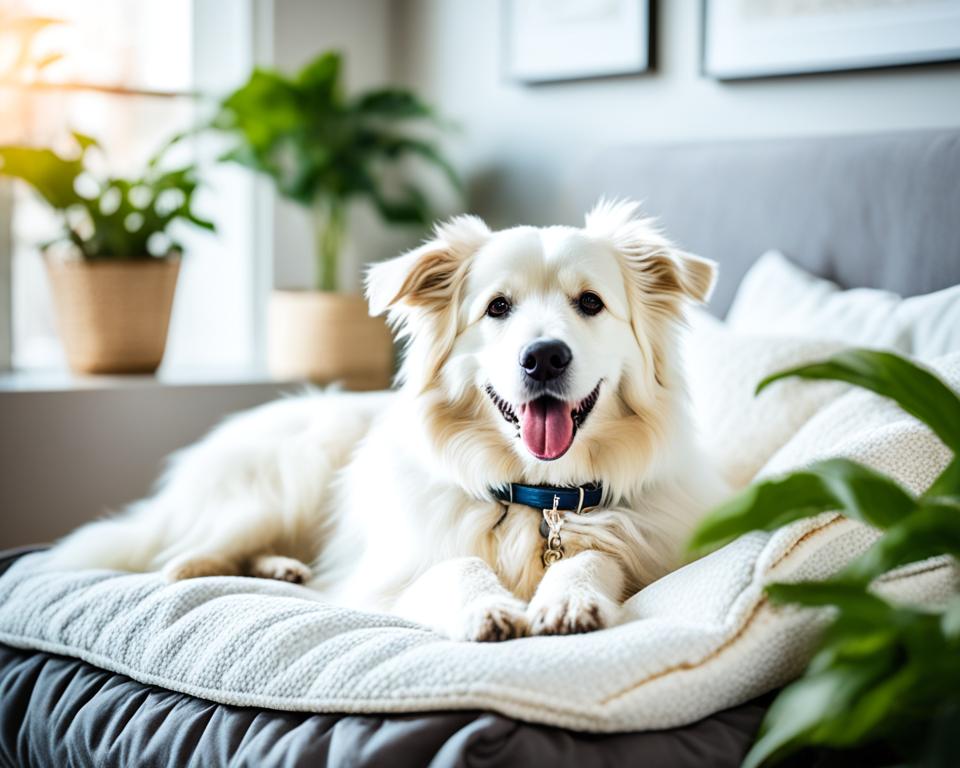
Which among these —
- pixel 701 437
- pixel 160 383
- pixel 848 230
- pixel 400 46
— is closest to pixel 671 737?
Answer: pixel 701 437

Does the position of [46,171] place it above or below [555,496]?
above

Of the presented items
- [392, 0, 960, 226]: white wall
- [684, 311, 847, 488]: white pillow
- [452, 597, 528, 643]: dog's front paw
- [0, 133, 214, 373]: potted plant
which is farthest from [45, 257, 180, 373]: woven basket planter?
[452, 597, 528, 643]: dog's front paw

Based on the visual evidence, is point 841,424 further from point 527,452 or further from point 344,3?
point 344,3

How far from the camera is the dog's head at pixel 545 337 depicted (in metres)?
1.79

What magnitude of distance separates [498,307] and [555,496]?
34cm

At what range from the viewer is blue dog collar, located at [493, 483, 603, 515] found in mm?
1883

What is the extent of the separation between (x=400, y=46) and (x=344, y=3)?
0.97ft

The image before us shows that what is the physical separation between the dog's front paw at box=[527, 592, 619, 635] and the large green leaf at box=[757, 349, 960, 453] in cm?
48

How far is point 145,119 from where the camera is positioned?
4.11 metres

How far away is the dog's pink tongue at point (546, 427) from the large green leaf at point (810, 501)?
1.83 ft

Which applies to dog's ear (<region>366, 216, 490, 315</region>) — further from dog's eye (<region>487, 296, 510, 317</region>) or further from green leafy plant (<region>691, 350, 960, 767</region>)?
green leafy plant (<region>691, 350, 960, 767</region>)

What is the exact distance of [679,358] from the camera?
6.60 feet

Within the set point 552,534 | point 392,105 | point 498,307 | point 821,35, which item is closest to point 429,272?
point 498,307

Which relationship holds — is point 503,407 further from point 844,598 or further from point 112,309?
point 112,309
